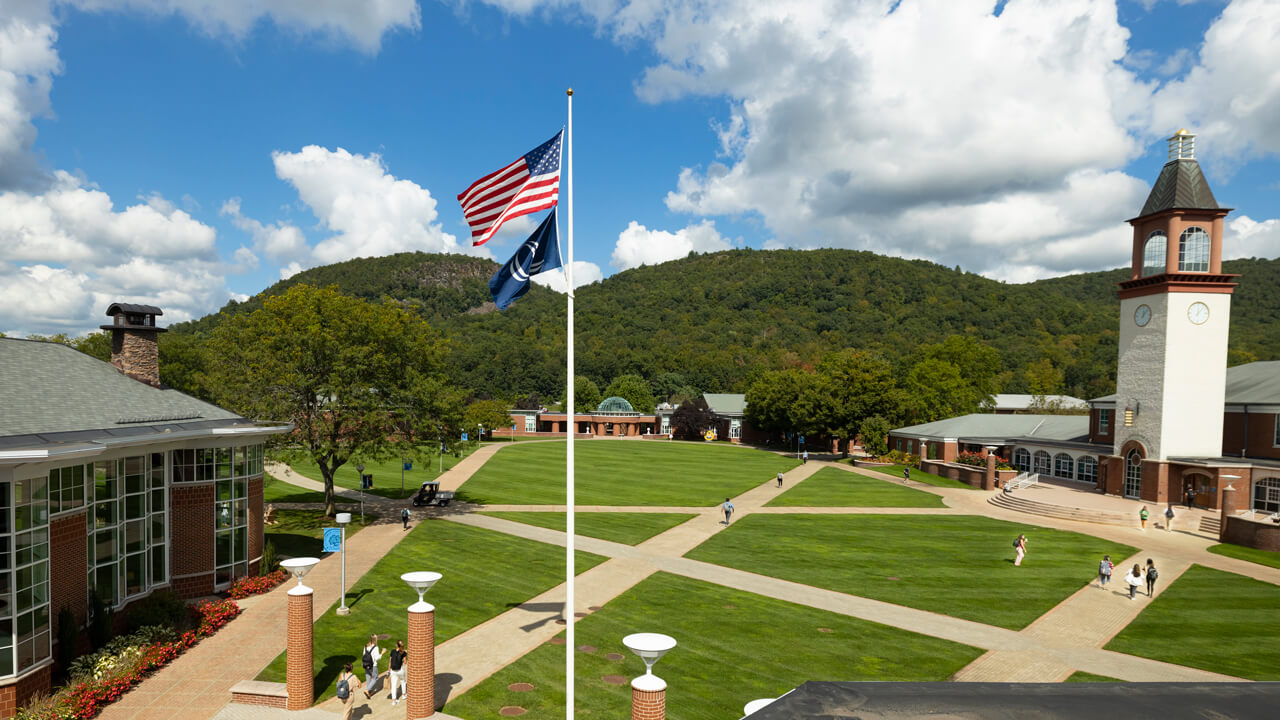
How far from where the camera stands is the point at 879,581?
28.2 m

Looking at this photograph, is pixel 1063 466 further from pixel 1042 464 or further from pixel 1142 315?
pixel 1142 315

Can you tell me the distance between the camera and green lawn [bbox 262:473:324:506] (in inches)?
1735

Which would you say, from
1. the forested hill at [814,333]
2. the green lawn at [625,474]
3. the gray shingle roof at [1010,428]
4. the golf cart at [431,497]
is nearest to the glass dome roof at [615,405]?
the green lawn at [625,474]

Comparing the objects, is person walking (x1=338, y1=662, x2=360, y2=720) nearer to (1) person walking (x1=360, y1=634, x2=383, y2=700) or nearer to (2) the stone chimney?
(1) person walking (x1=360, y1=634, x2=383, y2=700)

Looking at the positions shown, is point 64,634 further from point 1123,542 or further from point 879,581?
point 1123,542

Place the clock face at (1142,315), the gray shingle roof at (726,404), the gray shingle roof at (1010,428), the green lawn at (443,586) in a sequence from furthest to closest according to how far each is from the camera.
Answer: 1. the gray shingle roof at (726,404)
2. the gray shingle roof at (1010,428)
3. the clock face at (1142,315)
4. the green lawn at (443,586)

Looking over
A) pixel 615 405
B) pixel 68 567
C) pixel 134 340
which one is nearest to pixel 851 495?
pixel 134 340

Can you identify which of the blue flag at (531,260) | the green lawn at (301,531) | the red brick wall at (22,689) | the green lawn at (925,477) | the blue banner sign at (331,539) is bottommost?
the green lawn at (925,477)

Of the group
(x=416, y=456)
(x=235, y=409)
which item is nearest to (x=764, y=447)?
(x=416, y=456)

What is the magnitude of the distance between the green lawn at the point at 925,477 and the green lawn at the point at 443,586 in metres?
38.0

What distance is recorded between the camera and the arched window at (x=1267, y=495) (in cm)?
4059

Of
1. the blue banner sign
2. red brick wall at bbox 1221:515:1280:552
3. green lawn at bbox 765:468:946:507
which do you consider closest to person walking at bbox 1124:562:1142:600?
red brick wall at bbox 1221:515:1280:552

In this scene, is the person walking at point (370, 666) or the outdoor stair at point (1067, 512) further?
the outdoor stair at point (1067, 512)

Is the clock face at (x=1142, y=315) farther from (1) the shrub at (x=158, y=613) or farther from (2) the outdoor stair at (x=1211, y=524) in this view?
(1) the shrub at (x=158, y=613)
